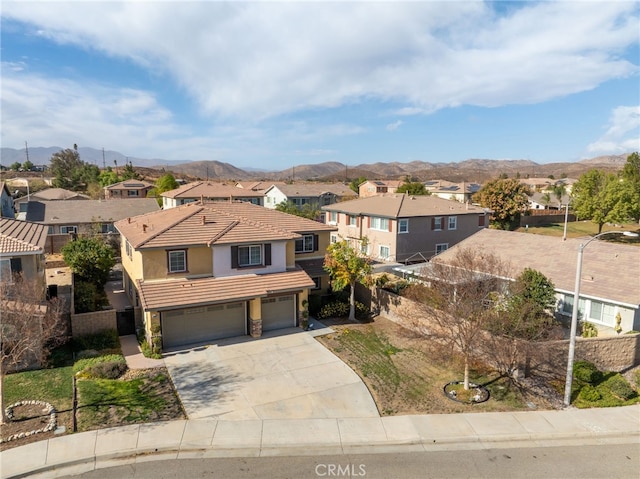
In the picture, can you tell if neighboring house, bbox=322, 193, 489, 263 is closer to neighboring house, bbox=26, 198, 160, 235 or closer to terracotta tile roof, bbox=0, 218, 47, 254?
neighboring house, bbox=26, 198, 160, 235

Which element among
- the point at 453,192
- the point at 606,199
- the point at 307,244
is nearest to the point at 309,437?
the point at 307,244

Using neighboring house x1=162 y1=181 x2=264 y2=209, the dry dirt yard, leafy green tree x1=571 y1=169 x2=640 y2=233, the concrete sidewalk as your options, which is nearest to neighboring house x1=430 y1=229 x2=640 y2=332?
the concrete sidewalk

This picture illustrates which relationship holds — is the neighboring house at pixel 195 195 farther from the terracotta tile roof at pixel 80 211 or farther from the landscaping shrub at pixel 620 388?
the landscaping shrub at pixel 620 388

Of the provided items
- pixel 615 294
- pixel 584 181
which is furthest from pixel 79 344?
pixel 584 181

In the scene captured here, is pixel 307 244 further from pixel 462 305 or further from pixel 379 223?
pixel 462 305

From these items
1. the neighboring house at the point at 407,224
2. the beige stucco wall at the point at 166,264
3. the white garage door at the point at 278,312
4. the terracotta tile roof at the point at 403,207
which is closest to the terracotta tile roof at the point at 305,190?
the terracotta tile roof at the point at 403,207

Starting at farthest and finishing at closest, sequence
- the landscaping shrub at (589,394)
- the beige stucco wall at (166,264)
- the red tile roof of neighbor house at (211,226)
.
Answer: the red tile roof of neighbor house at (211,226)
the beige stucco wall at (166,264)
the landscaping shrub at (589,394)
